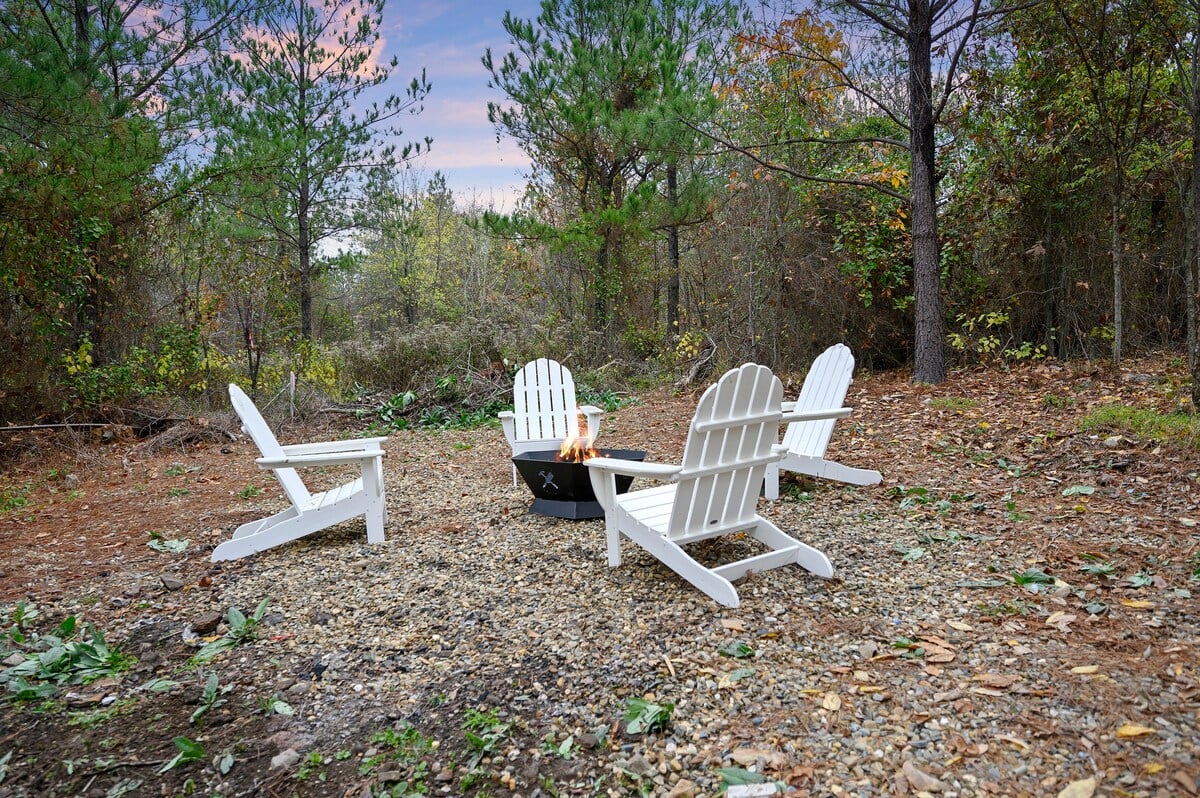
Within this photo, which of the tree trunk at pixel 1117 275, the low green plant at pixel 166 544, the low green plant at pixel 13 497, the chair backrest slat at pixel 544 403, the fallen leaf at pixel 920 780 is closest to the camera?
the fallen leaf at pixel 920 780

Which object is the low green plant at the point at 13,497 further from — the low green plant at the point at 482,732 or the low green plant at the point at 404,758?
the low green plant at the point at 482,732

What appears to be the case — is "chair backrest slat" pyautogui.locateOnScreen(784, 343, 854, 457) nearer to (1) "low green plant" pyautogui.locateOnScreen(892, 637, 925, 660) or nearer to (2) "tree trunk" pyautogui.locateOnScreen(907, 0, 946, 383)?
(1) "low green plant" pyautogui.locateOnScreen(892, 637, 925, 660)

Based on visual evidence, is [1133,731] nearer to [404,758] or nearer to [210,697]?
[404,758]

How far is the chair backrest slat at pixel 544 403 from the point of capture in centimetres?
518

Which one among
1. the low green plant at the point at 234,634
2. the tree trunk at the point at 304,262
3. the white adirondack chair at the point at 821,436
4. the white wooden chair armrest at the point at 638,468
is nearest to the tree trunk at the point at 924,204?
the white adirondack chair at the point at 821,436

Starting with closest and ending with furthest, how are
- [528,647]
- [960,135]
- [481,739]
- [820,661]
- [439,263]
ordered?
[481,739] < [820,661] < [528,647] < [960,135] < [439,263]

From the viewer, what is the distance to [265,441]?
3.63m

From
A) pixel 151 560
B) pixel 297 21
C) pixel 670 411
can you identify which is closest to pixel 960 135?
pixel 670 411

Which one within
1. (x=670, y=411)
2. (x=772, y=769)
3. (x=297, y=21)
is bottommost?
(x=772, y=769)

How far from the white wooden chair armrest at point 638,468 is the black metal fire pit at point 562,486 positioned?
0.77 m

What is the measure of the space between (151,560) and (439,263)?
45.3 ft

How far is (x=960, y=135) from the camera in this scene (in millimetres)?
7344

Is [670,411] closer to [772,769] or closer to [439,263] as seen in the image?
[772,769]

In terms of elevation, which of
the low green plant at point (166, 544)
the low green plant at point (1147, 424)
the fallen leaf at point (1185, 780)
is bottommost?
the fallen leaf at point (1185, 780)
